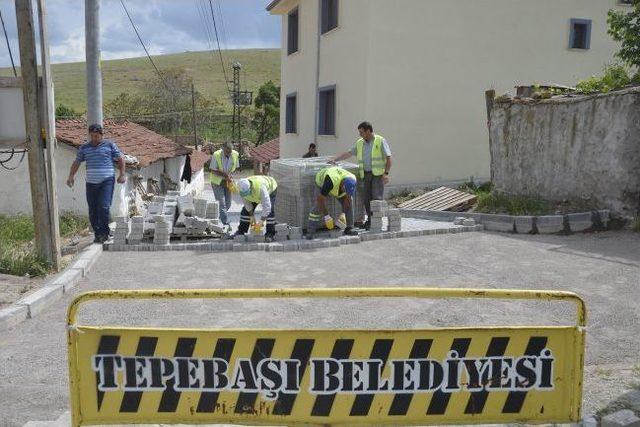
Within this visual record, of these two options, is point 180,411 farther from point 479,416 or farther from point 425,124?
point 425,124

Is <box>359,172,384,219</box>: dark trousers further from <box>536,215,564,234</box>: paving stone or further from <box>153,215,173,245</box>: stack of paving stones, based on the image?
<box>153,215,173,245</box>: stack of paving stones

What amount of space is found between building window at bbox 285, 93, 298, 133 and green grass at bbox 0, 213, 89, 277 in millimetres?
9361

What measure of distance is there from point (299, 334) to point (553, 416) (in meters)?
1.41

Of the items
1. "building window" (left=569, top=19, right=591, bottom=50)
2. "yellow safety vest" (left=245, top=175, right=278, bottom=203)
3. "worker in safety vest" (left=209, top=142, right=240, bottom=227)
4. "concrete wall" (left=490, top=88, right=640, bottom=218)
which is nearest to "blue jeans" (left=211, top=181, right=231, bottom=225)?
"worker in safety vest" (left=209, top=142, right=240, bottom=227)

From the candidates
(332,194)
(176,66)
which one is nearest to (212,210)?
(332,194)

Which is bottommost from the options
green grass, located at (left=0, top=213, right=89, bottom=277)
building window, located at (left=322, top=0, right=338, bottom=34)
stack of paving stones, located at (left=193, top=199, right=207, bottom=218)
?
green grass, located at (left=0, top=213, right=89, bottom=277)

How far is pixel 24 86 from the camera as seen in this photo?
7.03m

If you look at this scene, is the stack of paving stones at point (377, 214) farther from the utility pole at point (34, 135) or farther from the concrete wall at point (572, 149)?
the utility pole at point (34, 135)

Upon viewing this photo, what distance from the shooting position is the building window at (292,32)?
63.8ft

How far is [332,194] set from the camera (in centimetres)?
933

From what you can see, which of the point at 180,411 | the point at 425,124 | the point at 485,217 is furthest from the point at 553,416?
the point at 425,124

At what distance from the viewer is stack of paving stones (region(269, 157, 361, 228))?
9.90 m

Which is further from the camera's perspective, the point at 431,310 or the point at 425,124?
the point at 425,124

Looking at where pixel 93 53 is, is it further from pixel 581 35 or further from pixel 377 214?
pixel 581 35
